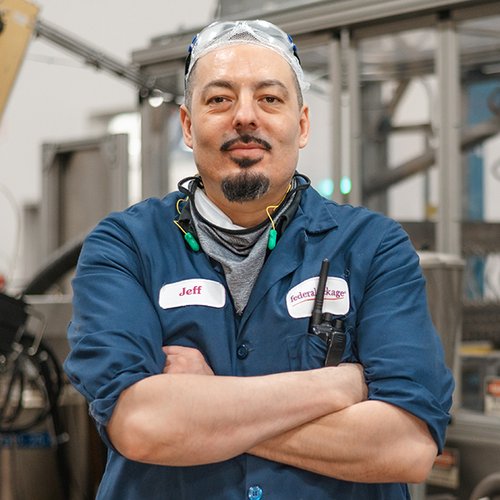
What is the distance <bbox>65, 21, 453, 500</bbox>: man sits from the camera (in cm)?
101

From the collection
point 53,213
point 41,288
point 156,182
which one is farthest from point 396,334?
point 53,213

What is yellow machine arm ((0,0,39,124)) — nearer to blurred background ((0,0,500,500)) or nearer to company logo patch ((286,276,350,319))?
blurred background ((0,0,500,500))

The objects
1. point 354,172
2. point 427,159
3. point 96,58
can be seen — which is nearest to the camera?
point 354,172

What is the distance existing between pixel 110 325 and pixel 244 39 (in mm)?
512

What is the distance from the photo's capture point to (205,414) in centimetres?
99

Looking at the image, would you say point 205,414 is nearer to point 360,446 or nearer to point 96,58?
point 360,446

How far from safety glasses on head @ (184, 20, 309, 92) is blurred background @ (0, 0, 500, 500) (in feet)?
2.57

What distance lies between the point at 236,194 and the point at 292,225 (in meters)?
0.11

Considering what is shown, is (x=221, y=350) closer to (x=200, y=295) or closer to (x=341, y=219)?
(x=200, y=295)

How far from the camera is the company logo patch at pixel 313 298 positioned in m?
1.11

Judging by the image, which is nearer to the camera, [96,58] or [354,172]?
[354,172]

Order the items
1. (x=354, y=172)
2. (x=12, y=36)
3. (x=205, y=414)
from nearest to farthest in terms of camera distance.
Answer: (x=205, y=414), (x=12, y=36), (x=354, y=172)

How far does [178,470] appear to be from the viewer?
1.07m

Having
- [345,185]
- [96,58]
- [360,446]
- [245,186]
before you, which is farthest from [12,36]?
[360,446]
